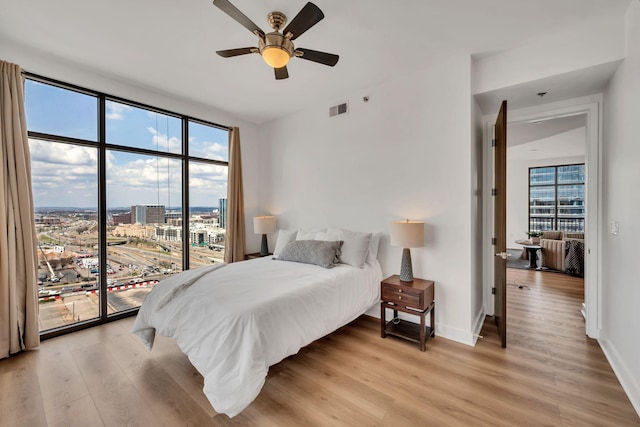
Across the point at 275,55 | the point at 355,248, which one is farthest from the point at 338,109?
the point at 355,248

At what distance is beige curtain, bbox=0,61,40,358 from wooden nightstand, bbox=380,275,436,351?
351cm

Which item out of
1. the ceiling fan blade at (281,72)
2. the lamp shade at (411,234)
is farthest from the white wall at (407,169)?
the ceiling fan blade at (281,72)

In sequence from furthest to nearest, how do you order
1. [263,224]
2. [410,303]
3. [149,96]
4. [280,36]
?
1. [263,224]
2. [149,96]
3. [410,303]
4. [280,36]

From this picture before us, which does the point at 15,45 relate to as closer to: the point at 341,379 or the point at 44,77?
the point at 44,77

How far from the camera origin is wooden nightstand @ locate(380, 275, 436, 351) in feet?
8.58

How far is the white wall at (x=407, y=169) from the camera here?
279cm

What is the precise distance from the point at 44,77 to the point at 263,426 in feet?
12.7

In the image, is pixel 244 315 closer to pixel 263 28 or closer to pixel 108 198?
pixel 263 28

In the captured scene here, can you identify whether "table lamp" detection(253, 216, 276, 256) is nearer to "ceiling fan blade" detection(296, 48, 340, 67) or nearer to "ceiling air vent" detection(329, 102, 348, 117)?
"ceiling air vent" detection(329, 102, 348, 117)

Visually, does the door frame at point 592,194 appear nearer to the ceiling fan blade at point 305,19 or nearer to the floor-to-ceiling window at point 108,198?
the ceiling fan blade at point 305,19

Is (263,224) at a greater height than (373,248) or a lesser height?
greater

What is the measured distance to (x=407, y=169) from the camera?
3145mm

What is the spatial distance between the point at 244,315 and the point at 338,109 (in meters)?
2.94

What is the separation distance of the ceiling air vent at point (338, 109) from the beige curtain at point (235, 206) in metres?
1.67
